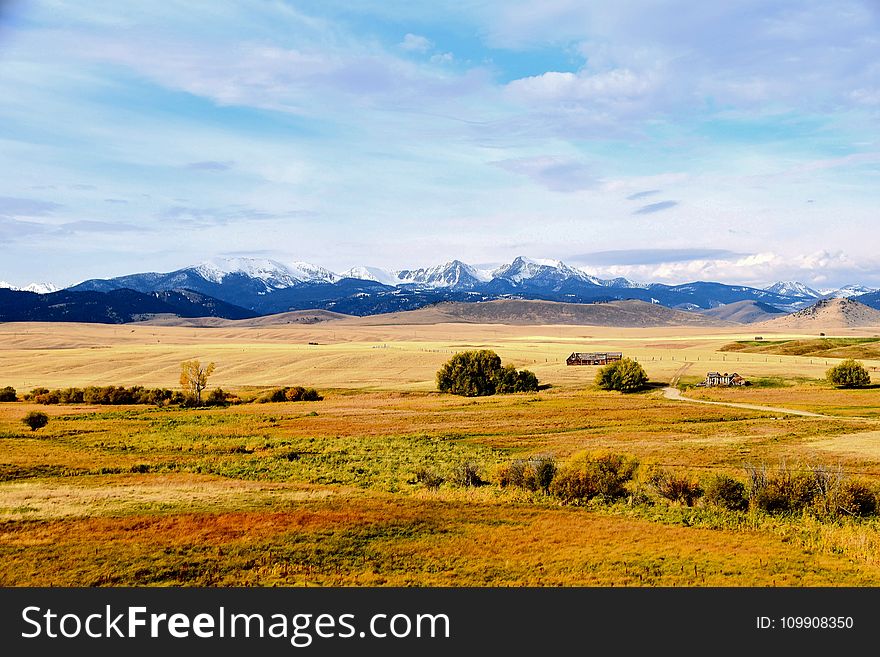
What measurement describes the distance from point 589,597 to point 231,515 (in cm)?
1806

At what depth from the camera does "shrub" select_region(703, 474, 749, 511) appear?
3388cm

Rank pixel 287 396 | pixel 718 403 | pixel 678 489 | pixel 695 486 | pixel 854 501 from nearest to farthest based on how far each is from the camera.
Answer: pixel 854 501 < pixel 678 489 < pixel 695 486 < pixel 718 403 < pixel 287 396

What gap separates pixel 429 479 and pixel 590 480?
32.3 ft

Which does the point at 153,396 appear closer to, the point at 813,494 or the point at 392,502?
the point at 392,502

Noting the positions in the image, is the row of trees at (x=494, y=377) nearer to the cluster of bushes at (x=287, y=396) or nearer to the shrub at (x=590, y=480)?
the cluster of bushes at (x=287, y=396)

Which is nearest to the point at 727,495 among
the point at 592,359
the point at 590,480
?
the point at 590,480

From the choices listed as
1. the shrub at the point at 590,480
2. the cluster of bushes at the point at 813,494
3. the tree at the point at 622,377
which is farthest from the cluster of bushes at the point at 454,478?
the tree at the point at 622,377

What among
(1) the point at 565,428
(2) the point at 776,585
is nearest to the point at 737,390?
(1) the point at 565,428

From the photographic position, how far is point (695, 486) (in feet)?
119

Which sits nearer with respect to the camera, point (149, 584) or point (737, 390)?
point (149, 584)

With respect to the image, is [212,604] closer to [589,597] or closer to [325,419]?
[589,597]

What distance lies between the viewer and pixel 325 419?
3108 inches

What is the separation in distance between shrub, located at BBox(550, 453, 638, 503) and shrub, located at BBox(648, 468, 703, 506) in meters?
2.07

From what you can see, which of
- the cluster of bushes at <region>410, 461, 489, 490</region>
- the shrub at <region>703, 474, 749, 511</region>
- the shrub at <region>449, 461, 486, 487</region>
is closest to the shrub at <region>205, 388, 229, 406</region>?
the cluster of bushes at <region>410, 461, 489, 490</region>
